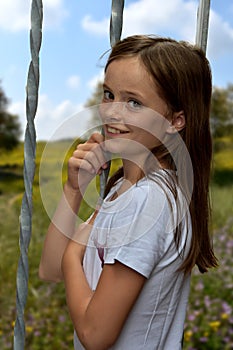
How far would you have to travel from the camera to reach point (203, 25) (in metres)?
0.99

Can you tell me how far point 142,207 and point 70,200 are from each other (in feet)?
0.51

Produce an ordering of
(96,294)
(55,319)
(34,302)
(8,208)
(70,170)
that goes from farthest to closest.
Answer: (8,208)
(34,302)
(55,319)
(70,170)
(96,294)

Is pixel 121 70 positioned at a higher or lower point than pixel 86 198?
higher

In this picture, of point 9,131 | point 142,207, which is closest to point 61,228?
point 142,207

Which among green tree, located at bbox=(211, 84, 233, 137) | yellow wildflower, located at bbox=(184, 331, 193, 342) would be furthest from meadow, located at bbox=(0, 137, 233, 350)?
green tree, located at bbox=(211, 84, 233, 137)

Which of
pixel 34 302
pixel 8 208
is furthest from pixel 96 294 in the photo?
pixel 8 208

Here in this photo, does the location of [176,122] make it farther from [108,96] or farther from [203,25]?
[203,25]

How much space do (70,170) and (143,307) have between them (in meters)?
0.22

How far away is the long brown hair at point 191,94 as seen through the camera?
0.81 meters

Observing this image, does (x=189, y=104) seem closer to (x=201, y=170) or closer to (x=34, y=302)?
(x=201, y=170)

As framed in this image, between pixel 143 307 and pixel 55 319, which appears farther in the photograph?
pixel 55 319

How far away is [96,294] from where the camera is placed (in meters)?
0.75

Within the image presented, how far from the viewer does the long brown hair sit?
81cm

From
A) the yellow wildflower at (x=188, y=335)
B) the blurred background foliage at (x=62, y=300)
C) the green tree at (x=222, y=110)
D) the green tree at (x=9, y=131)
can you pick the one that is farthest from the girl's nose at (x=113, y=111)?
the green tree at (x=222, y=110)
